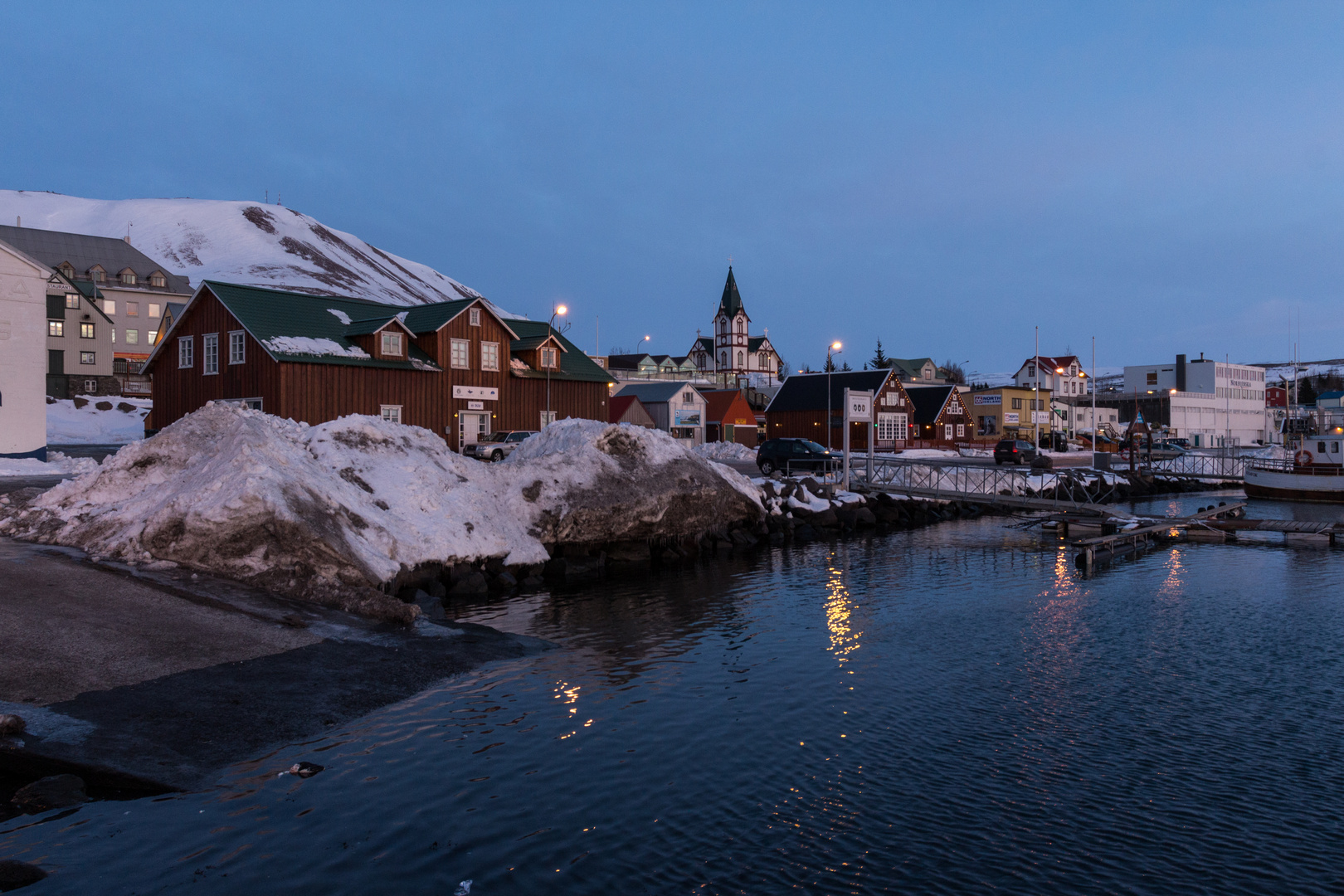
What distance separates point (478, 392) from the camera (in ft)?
163

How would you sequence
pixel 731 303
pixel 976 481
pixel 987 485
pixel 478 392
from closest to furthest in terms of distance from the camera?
1. pixel 976 481
2. pixel 987 485
3. pixel 478 392
4. pixel 731 303

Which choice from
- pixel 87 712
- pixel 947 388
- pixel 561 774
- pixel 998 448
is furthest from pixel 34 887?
pixel 947 388

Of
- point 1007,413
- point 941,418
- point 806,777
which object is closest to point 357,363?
point 806,777

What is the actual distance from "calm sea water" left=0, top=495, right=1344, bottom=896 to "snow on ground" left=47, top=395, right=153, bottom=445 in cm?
5080

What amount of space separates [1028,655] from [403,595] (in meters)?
12.9

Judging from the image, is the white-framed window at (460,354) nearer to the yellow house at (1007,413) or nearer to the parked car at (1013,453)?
the parked car at (1013,453)

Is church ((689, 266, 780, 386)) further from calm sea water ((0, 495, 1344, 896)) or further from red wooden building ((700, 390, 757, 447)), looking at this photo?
calm sea water ((0, 495, 1344, 896))

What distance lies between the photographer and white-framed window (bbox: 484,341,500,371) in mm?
50500

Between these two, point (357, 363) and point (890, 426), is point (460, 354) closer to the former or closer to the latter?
point (357, 363)

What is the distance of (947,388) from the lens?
85.7 metres

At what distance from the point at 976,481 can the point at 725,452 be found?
21498mm

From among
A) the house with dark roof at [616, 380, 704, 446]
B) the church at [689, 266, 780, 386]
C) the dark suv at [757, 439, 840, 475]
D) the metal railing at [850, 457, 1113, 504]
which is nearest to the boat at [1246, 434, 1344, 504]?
the metal railing at [850, 457, 1113, 504]

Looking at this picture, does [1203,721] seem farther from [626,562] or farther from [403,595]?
[626,562]

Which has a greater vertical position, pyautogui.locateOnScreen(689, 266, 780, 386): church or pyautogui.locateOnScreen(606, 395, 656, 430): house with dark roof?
pyautogui.locateOnScreen(689, 266, 780, 386): church
